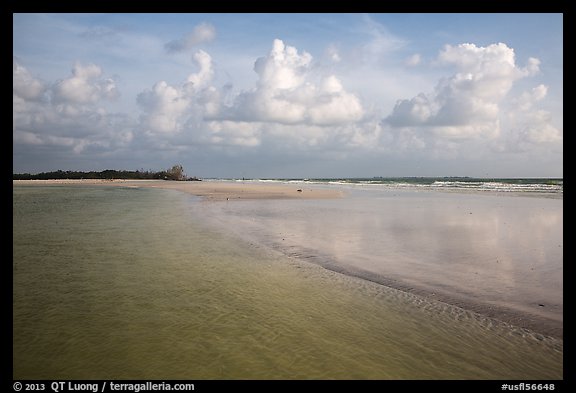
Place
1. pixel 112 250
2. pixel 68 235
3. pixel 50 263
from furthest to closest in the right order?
1. pixel 68 235
2. pixel 112 250
3. pixel 50 263

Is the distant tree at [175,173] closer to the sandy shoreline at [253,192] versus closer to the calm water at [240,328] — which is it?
the sandy shoreline at [253,192]

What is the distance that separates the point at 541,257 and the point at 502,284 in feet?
12.1

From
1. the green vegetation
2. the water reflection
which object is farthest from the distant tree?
the water reflection

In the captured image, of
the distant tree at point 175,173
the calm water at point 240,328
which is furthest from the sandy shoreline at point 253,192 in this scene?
the distant tree at point 175,173

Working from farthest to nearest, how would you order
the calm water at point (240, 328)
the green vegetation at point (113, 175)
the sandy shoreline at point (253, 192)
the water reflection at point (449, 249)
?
the green vegetation at point (113, 175) → the sandy shoreline at point (253, 192) → the water reflection at point (449, 249) → the calm water at point (240, 328)

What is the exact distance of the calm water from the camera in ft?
14.9

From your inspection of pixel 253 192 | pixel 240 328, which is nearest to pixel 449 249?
pixel 240 328

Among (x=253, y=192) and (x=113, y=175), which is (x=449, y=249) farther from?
(x=113, y=175)

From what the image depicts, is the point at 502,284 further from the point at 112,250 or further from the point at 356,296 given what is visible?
the point at 112,250

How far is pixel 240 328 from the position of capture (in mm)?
5730

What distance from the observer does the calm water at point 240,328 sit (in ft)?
14.9
